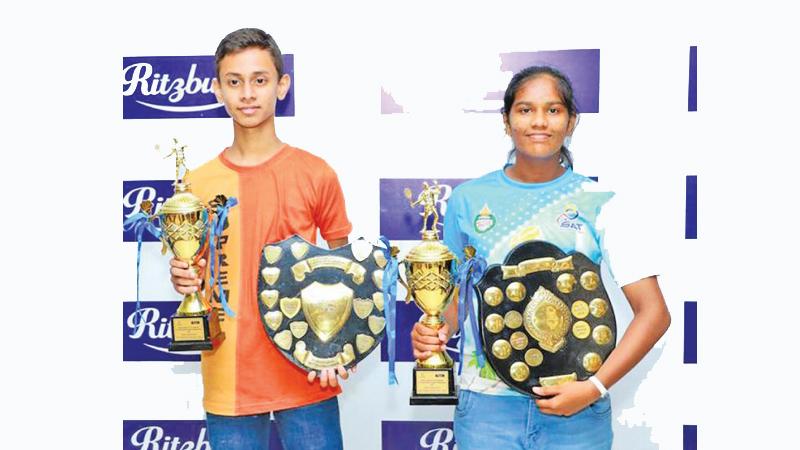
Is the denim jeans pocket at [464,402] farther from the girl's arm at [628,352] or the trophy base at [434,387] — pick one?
the girl's arm at [628,352]

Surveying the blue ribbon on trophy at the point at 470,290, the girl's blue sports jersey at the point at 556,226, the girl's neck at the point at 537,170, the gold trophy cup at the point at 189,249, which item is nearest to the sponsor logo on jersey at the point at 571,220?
the girl's blue sports jersey at the point at 556,226

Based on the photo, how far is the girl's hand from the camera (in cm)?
170

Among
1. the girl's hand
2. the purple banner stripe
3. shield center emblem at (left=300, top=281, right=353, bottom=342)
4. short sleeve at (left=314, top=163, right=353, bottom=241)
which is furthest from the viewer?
the purple banner stripe

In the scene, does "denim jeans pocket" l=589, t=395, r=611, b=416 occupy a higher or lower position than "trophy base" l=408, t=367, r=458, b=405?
lower

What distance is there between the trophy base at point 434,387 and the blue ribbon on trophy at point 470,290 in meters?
0.10

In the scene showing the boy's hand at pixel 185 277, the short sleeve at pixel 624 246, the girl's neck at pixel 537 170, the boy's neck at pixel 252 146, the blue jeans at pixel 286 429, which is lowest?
the blue jeans at pixel 286 429

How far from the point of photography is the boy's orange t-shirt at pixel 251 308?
6.30 ft

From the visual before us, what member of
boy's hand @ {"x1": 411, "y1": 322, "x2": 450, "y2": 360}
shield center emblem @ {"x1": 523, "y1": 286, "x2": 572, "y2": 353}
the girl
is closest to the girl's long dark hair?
the girl

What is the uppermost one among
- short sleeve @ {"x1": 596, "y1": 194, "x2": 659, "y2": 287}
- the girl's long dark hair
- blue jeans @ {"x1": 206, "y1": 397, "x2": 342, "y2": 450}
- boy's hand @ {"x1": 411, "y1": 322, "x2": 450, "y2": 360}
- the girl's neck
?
the girl's long dark hair

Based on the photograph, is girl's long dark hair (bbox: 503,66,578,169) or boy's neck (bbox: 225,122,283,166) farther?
boy's neck (bbox: 225,122,283,166)

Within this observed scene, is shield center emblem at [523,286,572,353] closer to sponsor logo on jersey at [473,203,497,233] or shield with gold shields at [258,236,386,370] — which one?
sponsor logo on jersey at [473,203,497,233]

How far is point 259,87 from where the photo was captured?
6.39ft

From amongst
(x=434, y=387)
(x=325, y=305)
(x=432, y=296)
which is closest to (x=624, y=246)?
(x=432, y=296)

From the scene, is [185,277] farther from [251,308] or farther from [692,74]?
[692,74]
